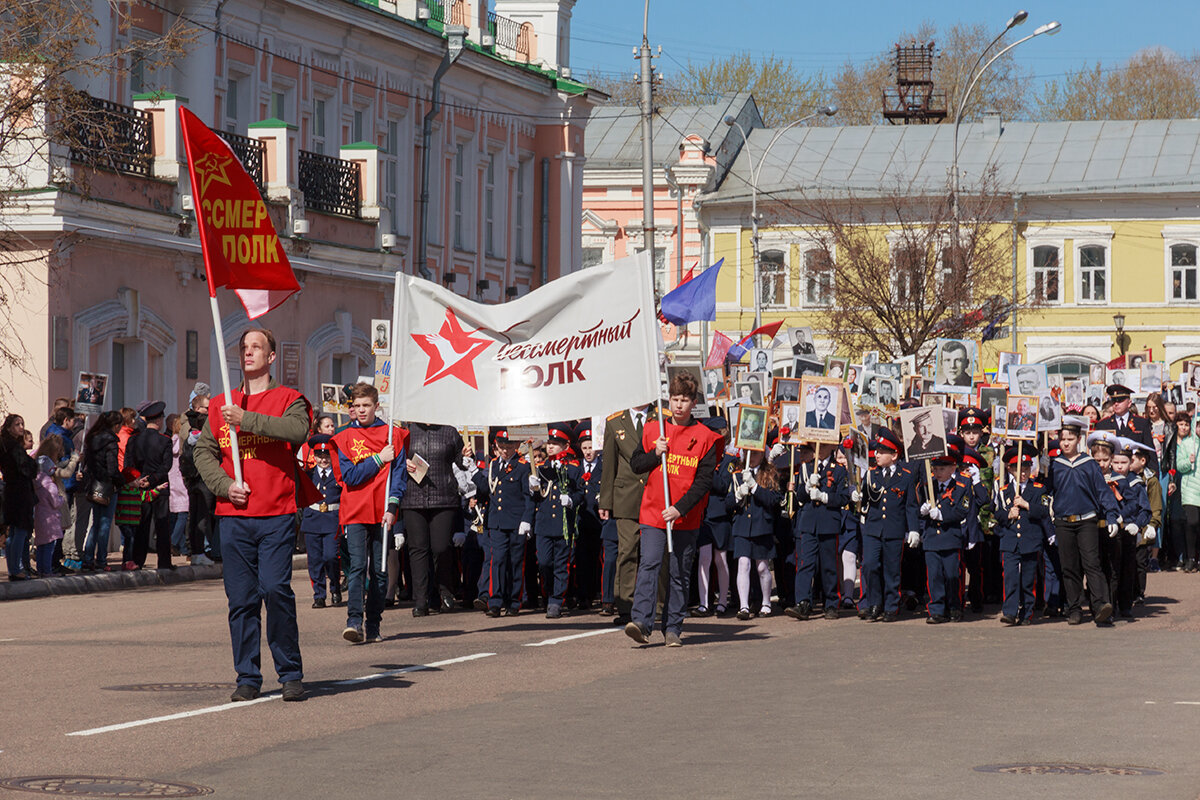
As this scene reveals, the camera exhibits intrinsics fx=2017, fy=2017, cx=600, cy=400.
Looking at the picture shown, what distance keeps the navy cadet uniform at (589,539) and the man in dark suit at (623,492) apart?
2.01m

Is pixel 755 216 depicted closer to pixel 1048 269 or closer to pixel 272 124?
pixel 1048 269

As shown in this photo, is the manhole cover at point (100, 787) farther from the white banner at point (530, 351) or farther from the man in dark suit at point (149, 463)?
the man in dark suit at point (149, 463)

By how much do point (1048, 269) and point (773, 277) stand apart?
27.5ft

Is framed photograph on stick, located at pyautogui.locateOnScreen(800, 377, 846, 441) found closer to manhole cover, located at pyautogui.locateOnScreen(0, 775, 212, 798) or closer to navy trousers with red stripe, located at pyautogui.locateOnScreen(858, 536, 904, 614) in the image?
navy trousers with red stripe, located at pyautogui.locateOnScreen(858, 536, 904, 614)

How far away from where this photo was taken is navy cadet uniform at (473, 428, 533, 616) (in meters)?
16.8

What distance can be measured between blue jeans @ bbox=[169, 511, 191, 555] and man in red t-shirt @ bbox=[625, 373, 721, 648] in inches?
353

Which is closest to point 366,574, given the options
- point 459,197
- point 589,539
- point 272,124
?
point 589,539

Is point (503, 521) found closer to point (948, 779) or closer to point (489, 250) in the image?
point (948, 779)

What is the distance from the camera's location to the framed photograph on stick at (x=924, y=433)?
1648cm

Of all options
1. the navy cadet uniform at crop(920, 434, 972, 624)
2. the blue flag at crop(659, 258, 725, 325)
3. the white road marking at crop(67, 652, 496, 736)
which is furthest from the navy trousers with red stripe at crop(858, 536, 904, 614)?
the blue flag at crop(659, 258, 725, 325)

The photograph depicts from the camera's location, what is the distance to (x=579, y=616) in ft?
54.2

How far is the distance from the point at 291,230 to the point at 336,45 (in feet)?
18.6

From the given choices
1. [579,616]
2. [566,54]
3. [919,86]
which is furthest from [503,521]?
[919,86]

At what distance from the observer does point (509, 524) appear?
1694cm
